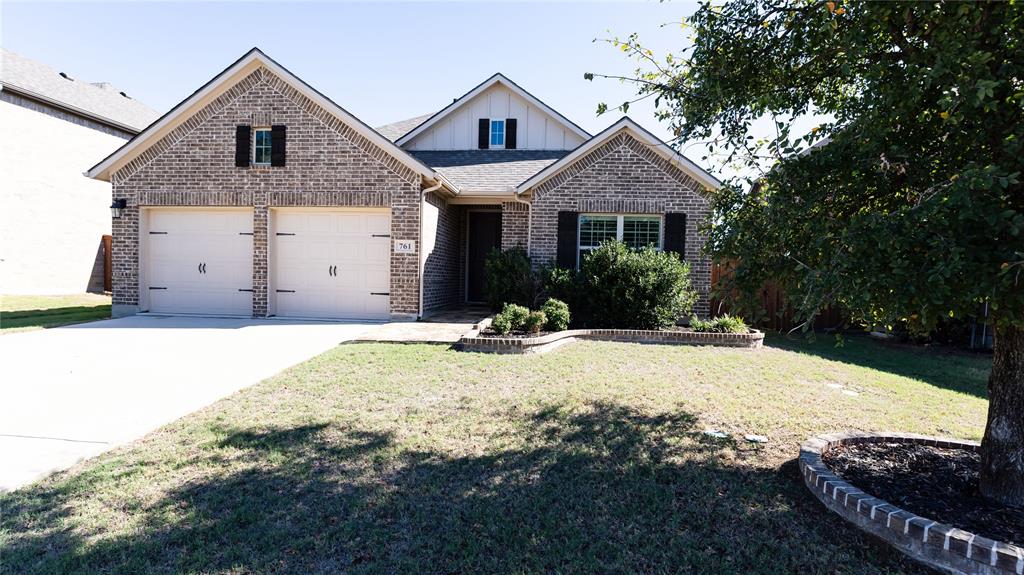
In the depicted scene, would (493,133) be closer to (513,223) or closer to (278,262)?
(513,223)

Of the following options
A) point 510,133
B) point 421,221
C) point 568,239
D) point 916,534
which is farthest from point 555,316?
point 510,133

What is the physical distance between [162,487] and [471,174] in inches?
442

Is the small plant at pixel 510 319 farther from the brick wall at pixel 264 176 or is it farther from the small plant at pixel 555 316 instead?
the brick wall at pixel 264 176

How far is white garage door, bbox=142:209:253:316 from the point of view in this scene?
1208cm

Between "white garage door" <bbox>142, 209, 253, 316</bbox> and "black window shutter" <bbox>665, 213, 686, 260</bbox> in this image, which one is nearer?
"black window shutter" <bbox>665, 213, 686, 260</bbox>

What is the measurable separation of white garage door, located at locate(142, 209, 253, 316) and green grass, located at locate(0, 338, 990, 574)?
21.7ft

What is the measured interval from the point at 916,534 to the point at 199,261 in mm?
13284

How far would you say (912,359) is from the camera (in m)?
9.48

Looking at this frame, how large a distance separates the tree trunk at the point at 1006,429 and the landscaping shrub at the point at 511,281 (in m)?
8.53

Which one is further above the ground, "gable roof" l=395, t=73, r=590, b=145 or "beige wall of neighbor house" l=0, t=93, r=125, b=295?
"gable roof" l=395, t=73, r=590, b=145

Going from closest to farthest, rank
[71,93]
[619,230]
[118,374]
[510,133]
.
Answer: [118,374]
[619,230]
[510,133]
[71,93]

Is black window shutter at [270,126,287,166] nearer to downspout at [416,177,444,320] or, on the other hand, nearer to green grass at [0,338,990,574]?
downspout at [416,177,444,320]

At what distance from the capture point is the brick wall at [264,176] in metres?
11.6

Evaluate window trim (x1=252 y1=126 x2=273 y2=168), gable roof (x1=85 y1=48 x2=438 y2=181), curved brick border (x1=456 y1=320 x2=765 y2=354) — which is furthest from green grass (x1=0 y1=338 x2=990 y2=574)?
window trim (x1=252 y1=126 x2=273 y2=168)
